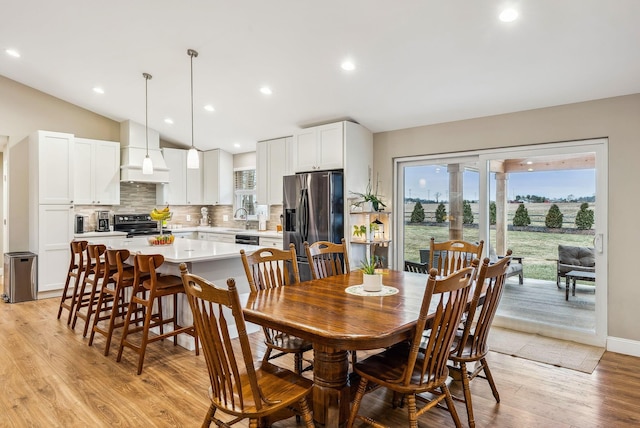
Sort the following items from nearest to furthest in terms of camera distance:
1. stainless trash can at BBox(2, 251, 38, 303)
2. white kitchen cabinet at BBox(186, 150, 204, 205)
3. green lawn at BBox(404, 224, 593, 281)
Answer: green lawn at BBox(404, 224, 593, 281), stainless trash can at BBox(2, 251, 38, 303), white kitchen cabinet at BBox(186, 150, 204, 205)

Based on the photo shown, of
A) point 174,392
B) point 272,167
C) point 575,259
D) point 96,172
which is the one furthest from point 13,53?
point 575,259

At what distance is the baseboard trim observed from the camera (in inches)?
135

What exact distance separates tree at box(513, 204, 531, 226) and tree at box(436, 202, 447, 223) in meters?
0.80

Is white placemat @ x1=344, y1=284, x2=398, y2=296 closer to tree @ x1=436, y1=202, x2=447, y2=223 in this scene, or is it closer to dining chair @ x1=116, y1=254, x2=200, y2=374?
dining chair @ x1=116, y1=254, x2=200, y2=374

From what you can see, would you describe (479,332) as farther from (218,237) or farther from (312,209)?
(218,237)

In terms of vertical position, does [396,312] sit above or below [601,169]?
below

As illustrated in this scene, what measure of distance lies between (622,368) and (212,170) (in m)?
6.52

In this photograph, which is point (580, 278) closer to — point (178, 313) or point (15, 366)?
point (178, 313)

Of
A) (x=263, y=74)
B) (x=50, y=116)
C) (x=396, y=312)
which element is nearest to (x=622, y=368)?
(x=396, y=312)

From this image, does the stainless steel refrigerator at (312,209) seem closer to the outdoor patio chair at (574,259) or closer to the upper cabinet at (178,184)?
the outdoor patio chair at (574,259)

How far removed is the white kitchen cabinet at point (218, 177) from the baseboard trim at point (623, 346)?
19.7 feet

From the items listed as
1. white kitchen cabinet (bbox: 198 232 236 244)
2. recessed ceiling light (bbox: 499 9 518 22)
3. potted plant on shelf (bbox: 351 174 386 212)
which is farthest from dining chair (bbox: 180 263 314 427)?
white kitchen cabinet (bbox: 198 232 236 244)

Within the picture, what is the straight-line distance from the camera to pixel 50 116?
603 centimetres

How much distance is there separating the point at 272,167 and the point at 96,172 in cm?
287
